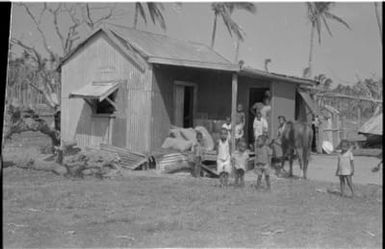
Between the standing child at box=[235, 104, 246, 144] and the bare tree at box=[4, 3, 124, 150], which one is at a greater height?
the bare tree at box=[4, 3, 124, 150]

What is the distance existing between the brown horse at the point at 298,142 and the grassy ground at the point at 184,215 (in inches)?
6.4

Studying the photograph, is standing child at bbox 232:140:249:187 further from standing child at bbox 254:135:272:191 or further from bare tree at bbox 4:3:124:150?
bare tree at bbox 4:3:124:150

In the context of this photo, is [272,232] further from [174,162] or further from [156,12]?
[174,162]

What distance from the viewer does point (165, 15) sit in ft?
16.3

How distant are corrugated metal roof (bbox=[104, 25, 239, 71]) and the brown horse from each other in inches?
43.5

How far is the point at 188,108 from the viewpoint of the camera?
9789mm

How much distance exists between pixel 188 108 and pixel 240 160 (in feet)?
9.92

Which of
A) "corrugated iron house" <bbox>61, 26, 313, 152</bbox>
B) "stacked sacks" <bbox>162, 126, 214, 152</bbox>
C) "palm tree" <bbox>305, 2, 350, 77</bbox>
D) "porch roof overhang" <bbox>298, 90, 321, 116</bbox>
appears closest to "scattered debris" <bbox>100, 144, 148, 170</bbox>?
"corrugated iron house" <bbox>61, 26, 313, 152</bbox>

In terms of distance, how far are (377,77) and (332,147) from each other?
5.37ft

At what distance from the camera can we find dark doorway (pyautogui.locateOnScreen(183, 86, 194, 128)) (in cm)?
914

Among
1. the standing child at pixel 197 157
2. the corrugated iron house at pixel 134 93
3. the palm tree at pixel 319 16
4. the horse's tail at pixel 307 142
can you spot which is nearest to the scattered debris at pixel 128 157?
the corrugated iron house at pixel 134 93

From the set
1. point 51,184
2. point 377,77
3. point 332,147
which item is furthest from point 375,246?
point 51,184

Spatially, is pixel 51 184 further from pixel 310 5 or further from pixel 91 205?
pixel 310 5

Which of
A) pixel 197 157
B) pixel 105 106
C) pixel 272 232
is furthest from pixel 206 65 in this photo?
pixel 105 106
